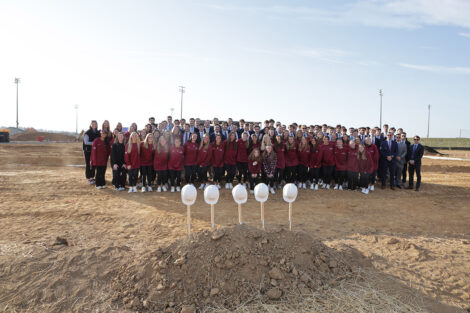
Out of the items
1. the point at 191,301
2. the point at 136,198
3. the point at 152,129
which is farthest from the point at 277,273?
the point at 152,129

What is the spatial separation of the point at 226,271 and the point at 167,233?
2.55 metres

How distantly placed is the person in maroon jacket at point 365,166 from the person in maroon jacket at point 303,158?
6.11 feet

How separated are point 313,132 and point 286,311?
9.40 metres

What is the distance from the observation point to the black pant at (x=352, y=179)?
11.1 m

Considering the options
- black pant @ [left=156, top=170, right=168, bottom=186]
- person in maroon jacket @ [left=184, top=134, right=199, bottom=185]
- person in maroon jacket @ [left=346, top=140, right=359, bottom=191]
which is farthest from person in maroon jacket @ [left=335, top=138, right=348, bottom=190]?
black pant @ [left=156, top=170, right=168, bottom=186]

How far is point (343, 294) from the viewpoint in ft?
12.8

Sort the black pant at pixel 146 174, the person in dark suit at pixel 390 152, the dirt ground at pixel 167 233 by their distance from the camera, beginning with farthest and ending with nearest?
the person in dark suit at pixel 390 152 → the black pant at pixel 146 174 → the dirt ground at pixel 167 233

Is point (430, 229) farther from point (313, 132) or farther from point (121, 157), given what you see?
point (121, 157)

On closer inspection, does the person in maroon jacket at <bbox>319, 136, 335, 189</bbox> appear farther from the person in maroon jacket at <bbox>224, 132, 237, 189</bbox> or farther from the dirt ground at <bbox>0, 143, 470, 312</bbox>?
the person in maroon jacket at <bbox>224, 132, 237, 189</bbox>

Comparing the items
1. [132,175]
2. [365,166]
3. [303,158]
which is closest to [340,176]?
[365,166]

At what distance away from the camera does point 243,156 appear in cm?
1062

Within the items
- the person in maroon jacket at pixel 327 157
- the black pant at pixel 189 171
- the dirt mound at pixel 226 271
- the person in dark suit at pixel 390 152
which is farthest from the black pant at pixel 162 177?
the person in dark suit at pixel 390 152

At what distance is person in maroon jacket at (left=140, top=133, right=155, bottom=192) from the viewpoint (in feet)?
32.9

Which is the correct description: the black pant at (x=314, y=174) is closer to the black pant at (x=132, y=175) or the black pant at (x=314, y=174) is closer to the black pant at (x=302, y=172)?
the black pant at (x=302, y=172)
